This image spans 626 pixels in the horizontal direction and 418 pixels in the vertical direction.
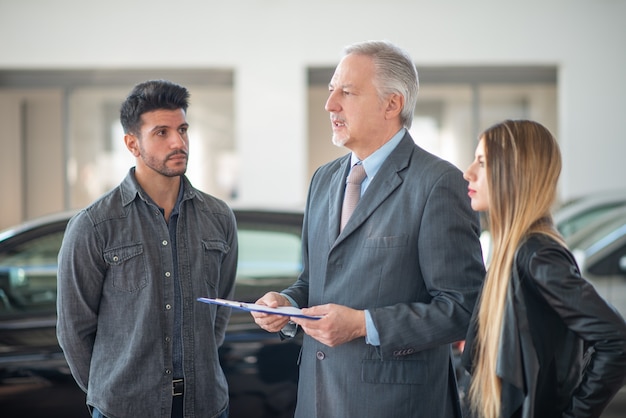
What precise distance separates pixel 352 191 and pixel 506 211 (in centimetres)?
61

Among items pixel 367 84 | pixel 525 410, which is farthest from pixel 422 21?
pixel 525 410

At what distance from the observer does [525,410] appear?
1.96 meters

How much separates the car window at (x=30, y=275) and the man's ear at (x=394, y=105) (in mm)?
2042

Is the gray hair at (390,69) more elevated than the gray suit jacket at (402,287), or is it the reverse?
the gray hair at (390,69)

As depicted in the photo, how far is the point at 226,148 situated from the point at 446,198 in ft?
24.0

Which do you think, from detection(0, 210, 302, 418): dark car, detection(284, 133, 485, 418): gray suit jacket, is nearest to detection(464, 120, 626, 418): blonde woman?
detection(284, 133, 485, 418): gray suit jacket

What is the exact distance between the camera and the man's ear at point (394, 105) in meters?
2.50

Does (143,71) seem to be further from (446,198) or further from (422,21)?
(446,198)

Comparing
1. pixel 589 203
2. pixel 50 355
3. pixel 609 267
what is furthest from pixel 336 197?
pixel 589 203

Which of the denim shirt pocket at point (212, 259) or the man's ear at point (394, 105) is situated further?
the denim shirt pocket at point (212, 259)

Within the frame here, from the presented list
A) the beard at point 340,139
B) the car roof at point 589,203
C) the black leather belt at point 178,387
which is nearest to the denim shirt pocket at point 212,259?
the black leather belt at point 178,387

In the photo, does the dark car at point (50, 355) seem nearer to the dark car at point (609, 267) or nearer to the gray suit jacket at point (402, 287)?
the gray suit jacket at point (402, 287)

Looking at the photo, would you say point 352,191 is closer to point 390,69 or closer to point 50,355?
point 390,69

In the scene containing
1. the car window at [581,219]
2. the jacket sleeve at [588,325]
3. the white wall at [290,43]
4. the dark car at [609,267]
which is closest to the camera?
the jacket sleeve at [588,325]
